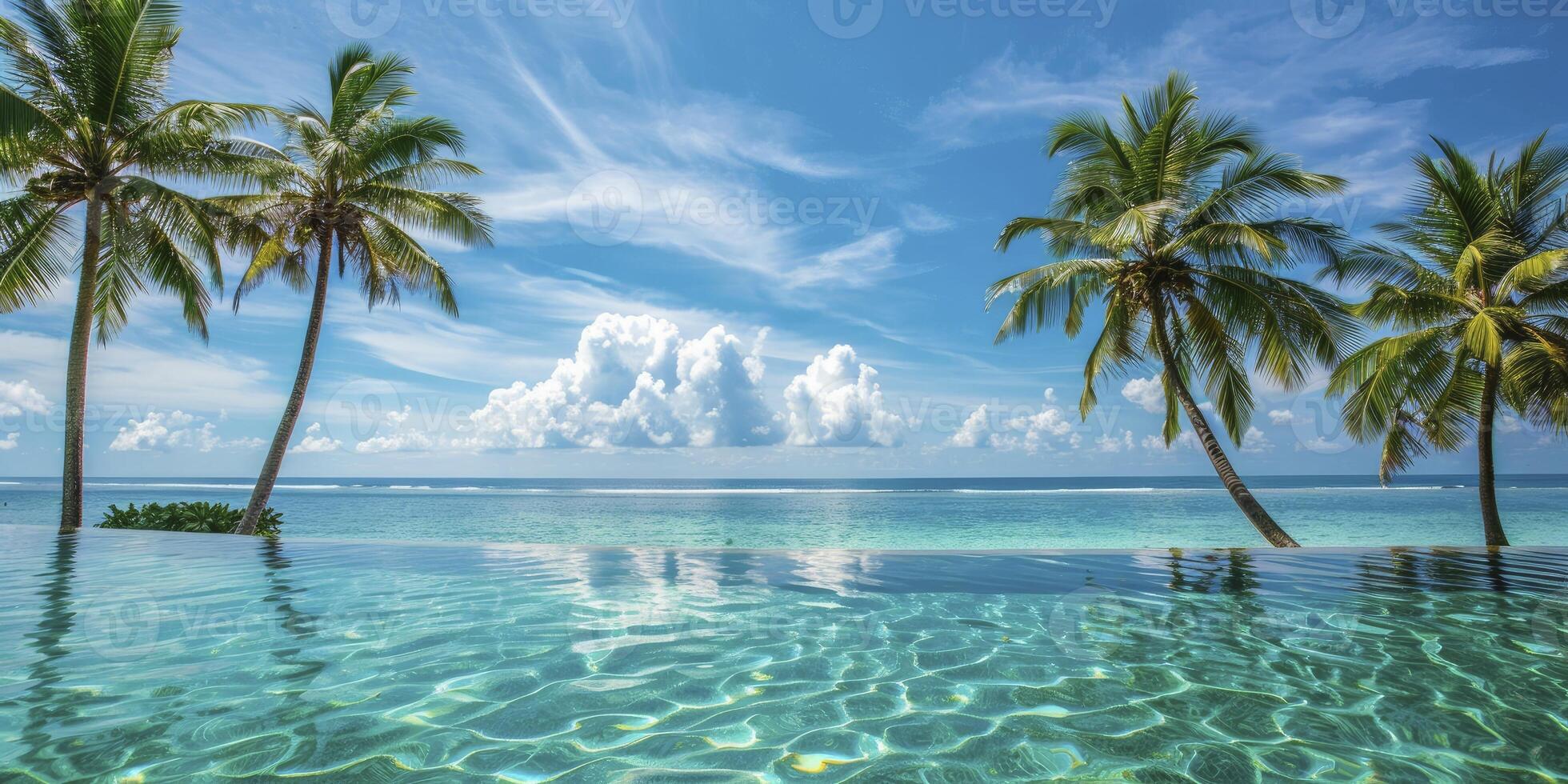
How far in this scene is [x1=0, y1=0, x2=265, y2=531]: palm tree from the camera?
1113 cm

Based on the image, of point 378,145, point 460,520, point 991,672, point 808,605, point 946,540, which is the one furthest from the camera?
point 460,520

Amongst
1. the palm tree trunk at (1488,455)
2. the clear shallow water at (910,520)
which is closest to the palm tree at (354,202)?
the clear shallow water at (910,520)

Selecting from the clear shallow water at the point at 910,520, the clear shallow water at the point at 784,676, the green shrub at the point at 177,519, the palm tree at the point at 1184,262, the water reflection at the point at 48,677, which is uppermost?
the palm tree at the point at 1184,262

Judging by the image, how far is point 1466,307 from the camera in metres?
11.6

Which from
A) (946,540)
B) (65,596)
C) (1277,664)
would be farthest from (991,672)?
(946,540)

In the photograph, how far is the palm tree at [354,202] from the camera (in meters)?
13.0

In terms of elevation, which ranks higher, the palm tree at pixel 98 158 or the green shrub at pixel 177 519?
the palm tree at pixel 98 158

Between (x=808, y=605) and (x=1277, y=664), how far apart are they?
10.1 ft

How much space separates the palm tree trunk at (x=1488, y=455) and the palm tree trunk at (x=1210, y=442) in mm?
3344

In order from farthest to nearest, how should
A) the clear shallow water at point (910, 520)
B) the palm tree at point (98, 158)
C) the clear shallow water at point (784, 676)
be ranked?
1. the clear shallow water at point (910, 520)
2. the palm tree at point (98, 158)
3. the clear shallow water at point (784, 676)

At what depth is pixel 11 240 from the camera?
11.6 meters

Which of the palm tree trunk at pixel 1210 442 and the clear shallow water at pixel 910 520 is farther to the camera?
the clear shallow water at pixel 910 520

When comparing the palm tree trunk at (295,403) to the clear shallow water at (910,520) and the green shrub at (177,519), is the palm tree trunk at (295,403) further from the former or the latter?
the clear shallow water at (910,520)

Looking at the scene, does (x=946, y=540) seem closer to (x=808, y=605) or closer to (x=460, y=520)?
(x=808, y=605)
